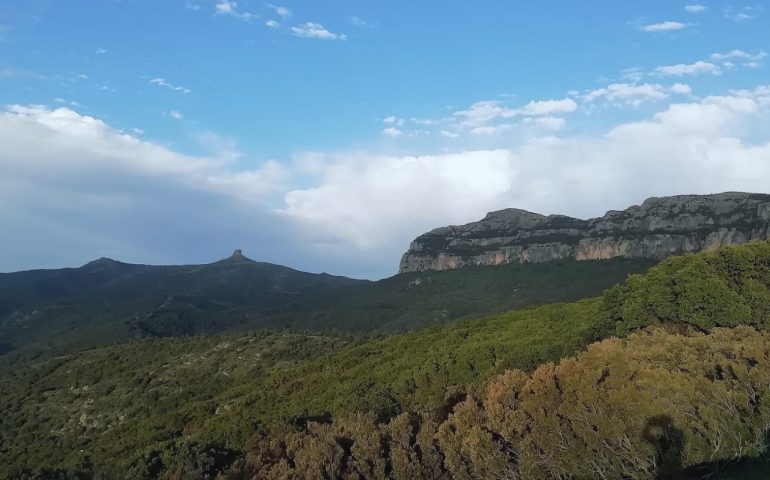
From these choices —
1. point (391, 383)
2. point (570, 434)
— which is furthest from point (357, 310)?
point (570, 434)

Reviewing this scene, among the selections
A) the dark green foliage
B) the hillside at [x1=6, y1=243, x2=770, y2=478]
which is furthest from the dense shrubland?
the dark green foliage

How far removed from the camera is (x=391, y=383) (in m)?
35.8

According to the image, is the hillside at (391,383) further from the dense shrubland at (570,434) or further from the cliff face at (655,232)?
the cliff face at (655,232)

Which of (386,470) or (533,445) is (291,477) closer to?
(386,470)

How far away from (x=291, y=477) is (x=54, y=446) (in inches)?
1445

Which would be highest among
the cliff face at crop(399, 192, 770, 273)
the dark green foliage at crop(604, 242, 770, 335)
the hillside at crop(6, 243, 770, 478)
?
the cliff face at crop(399, 192, 770, 273)

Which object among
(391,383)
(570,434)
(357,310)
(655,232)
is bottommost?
(357,310)

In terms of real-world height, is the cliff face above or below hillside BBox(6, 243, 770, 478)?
above

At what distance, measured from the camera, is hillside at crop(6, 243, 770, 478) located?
874 inches

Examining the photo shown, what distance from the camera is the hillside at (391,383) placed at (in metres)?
22.2

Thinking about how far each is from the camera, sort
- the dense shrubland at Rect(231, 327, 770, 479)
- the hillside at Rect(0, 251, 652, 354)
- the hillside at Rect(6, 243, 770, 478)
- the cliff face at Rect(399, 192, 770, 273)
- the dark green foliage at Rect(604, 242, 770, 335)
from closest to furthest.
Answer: the dense shrubland at Rect(231, 327, 770, 479) → the hillside at Rect(6, 243, 770, 478) → the dark green foliage at Rect(604, 242, 770, 335) → the hillside at Rect(0, 251, 652, 354) → the cliff face at Rect(399, 192, 770, 273)

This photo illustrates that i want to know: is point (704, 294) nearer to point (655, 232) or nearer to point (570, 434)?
point (570, 434)

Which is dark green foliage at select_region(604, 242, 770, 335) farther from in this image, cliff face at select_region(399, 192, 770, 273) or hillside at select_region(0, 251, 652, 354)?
cliff face at select_region(399, 192, 770, 273)

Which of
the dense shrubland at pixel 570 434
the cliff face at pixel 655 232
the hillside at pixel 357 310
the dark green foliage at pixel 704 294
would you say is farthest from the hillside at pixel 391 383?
the cliff face at pixel 655 232
